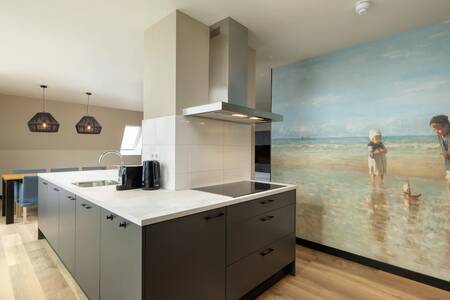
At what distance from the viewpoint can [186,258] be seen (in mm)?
1313

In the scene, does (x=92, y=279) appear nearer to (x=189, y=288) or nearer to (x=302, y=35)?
(x=189, y=288)

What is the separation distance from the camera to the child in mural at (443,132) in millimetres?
1990

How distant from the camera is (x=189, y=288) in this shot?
1.33 meters

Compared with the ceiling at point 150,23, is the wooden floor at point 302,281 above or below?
below

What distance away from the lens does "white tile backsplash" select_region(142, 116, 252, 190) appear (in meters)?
1.91

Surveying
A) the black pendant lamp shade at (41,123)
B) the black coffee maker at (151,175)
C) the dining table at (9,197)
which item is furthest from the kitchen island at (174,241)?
the dining table at (9,197)

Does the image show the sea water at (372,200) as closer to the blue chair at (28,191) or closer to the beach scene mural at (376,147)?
the beach scene mural at (376,147)

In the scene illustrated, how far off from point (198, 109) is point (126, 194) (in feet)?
2.78

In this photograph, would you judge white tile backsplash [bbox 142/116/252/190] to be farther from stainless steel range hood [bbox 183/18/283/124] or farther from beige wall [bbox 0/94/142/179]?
beige wall [bbox 0/94/142/179]

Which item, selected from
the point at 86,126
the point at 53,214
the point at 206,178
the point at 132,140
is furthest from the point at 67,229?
the point at 132,140

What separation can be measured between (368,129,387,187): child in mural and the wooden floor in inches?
36.2

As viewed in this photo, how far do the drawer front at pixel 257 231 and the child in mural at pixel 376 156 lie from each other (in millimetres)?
978

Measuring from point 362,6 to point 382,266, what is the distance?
7.94 feet

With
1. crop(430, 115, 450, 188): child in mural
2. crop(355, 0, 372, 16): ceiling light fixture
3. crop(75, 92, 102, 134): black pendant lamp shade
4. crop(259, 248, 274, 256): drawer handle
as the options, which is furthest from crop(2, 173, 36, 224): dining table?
crop(430, 115, 450, 188): child in mural
